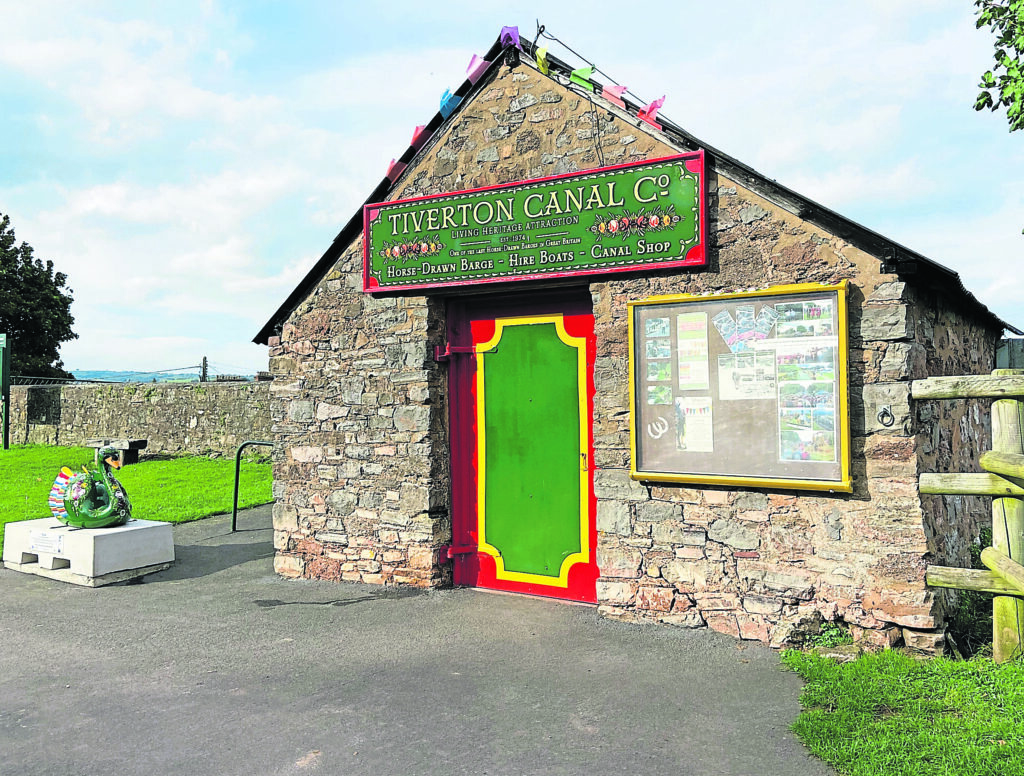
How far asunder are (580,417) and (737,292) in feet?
5.31

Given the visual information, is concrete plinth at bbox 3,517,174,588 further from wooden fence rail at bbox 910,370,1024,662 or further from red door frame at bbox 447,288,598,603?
wooden fence rail at bbox 910,370,1024,662

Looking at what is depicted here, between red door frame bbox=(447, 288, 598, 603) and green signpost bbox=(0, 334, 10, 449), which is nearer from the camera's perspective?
red door frame bbox=(447, 288, 598, 603)

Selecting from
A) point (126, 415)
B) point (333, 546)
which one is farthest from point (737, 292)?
point (126, 415)

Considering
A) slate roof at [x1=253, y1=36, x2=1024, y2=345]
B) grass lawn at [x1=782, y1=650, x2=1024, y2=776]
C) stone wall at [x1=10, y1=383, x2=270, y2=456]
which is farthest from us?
stone wall at [x1=10, y1=383, x2=270, y2=456]

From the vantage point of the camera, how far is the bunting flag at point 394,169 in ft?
23.0

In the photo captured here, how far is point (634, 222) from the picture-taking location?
19.2 ft

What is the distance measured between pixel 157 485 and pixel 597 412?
10904mm

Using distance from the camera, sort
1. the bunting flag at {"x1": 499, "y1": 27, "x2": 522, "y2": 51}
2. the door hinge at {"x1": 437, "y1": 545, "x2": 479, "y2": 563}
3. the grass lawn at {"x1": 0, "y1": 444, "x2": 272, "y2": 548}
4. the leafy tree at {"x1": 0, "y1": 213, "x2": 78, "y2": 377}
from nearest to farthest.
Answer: the bunting flag at {"x1": 499, "y1": 27, "x2": 522, "y2": 51} → the door hinge at {"x1": 437, "y1": 545, "x2": 479, "y2": 563} → the grass lawn at {"x1": 0, "y1": 444, "x2": 272, "y2": 548} → the leafy tree at {"x1": 0, "y1": 213, "x2": 78, "y2": 377}

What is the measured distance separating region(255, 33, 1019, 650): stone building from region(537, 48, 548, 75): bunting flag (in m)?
0.05

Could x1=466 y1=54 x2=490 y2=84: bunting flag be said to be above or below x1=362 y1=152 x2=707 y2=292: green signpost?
above

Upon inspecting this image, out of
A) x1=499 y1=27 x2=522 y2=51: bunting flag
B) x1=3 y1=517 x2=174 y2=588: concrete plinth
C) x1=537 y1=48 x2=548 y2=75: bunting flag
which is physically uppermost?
x1=499 y1=27 x2=522 y2=51: bunting flag

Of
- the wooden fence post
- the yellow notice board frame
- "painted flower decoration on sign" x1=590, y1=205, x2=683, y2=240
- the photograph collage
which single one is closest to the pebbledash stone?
the yellow notice board frame

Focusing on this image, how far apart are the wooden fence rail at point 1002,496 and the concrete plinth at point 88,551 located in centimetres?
704

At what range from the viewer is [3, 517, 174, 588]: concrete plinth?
7469 mm
